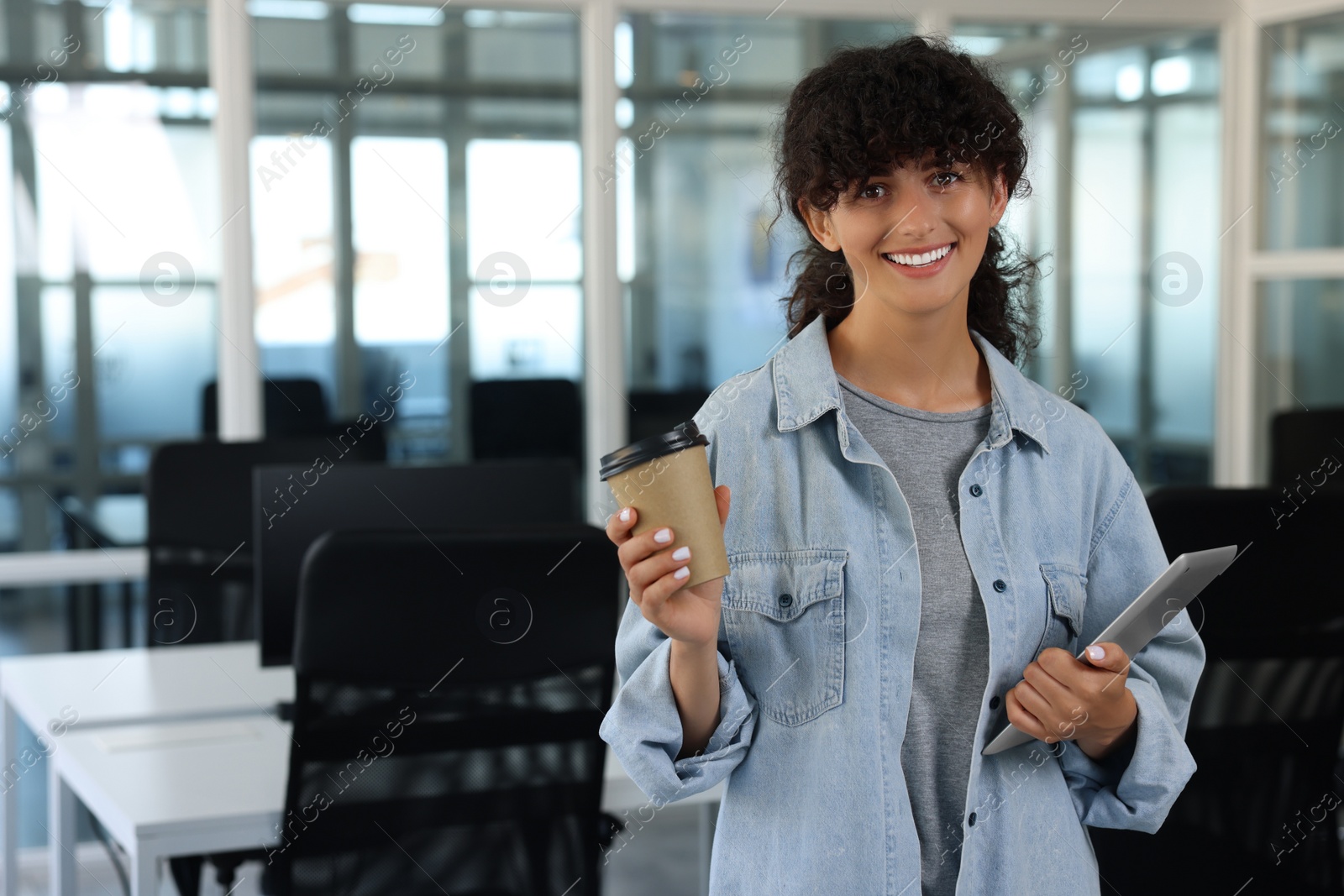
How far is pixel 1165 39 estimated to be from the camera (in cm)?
453

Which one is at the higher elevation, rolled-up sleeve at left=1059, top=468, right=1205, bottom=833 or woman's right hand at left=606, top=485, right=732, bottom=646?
woman's right hand at left=606, top=485, right=732, bottom=646

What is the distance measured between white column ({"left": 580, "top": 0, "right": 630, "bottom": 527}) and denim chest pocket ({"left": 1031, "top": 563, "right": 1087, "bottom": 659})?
279cm

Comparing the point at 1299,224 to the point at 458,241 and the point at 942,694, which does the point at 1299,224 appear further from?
the point at 942,694

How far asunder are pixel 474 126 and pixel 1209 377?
262cm

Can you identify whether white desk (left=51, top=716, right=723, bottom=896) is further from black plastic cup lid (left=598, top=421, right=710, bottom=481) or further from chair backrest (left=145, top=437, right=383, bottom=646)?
black plastic cup lid (left=598, top=421, right=710, bottom=481)

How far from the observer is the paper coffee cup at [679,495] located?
1044 mm

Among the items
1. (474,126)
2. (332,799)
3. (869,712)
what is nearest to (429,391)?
(474,126)

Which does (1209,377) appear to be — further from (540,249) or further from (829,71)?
(829,71)

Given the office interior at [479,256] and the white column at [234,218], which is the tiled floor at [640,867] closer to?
the office interior at [479,256]

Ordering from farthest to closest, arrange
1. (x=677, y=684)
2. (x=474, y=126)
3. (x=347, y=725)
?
→ (x=474, y=126)
(x=347, y=725)
(x=677, y=684)

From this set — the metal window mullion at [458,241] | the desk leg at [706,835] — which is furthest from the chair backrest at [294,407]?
the desk leg at [706,835]

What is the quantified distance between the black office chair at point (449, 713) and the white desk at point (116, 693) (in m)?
0.58

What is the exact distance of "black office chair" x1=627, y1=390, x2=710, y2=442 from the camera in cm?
418

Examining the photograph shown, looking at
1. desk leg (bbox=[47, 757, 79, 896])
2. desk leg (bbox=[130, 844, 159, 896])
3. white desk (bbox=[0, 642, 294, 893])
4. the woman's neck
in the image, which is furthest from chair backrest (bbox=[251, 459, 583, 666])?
the woman's neck
